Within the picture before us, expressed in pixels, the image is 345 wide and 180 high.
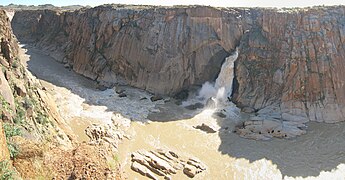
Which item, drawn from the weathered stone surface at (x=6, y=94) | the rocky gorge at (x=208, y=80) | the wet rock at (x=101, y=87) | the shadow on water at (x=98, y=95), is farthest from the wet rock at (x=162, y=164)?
the wet rock at (x=101, y=87)

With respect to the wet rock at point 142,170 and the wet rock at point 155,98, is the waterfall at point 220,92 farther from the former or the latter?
the wet rock at point 142,170

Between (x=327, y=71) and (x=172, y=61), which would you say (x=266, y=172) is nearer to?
(x=327, y=71)

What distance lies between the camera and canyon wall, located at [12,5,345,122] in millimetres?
27500

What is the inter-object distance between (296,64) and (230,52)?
254 inches

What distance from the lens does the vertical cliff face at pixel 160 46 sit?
32156 millimetres

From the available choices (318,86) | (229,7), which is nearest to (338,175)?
(318,86)

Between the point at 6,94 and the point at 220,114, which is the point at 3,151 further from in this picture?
the point at 220,114

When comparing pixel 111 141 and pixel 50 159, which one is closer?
pixel 50 159

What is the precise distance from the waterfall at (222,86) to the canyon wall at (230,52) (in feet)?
2.33

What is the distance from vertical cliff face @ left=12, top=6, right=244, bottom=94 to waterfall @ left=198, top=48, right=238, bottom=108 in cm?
83

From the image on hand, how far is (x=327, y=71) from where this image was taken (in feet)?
90.3

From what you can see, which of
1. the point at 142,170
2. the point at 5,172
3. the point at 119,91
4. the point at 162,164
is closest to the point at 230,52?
the point at 119,91

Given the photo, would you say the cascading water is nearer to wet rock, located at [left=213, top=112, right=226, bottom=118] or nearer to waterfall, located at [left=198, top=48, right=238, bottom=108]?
waterfall, located at [left=198, top=48, right=238, bottom=108]

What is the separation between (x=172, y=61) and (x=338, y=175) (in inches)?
709
